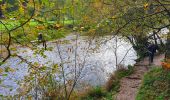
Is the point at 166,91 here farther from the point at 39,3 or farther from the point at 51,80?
the point at 39,3

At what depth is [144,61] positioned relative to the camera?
86.8ft

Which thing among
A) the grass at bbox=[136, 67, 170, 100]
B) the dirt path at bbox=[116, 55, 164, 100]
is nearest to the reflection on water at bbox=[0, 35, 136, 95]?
the dirt path at bbox=[116, 55, 164, 100]

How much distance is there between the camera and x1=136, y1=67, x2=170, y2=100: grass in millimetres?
15211

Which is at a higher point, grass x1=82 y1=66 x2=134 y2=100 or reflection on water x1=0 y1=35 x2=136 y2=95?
reflection on water x1=0 y1=35 x2=136 y2=95

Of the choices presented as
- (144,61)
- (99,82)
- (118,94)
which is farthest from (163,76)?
(144,61)

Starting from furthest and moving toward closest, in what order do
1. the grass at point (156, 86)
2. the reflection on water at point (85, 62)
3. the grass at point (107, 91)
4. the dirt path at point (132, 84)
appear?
the reflection on water at point (85, 62) → the grass at point (107, 91) → the dirt path at point (132, 84) → the grass at point (156, 86)

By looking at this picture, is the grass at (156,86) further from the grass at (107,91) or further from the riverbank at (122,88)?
the grass at (107,91)

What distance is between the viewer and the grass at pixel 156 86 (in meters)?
15.2

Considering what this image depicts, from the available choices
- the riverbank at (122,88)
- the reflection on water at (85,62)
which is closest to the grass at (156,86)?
the riverbank at (122,88)

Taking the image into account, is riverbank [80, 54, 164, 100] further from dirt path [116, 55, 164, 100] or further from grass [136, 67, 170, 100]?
grass [136, 67, 170, 100]

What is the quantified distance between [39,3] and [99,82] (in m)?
16.4

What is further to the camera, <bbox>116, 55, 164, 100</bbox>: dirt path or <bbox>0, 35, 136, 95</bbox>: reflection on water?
<bbox>0, 35, 136, 95</bbox>: reflection on water

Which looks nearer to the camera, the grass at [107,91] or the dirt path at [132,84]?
the dirt path at [132,84]

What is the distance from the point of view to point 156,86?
658 inches
